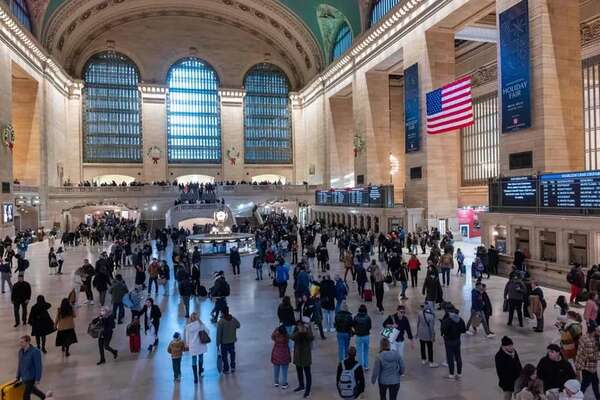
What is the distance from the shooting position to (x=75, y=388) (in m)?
6.34

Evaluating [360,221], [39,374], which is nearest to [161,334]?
[39,374]

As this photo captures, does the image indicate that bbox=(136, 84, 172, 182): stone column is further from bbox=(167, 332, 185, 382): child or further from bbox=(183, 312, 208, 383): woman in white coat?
bbox=(167, 332, 185, 382): child

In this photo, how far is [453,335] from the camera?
6.22 m

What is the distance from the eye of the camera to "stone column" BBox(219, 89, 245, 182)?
45.0 m

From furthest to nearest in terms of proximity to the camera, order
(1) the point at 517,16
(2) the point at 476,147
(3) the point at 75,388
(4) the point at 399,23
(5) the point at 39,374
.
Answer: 1. (2) the point at 476,147
2. (4) the point at 399,23
3. (1) the point at 517,16
4. (3) the point at 75,388
5. (5) the point at 39,374

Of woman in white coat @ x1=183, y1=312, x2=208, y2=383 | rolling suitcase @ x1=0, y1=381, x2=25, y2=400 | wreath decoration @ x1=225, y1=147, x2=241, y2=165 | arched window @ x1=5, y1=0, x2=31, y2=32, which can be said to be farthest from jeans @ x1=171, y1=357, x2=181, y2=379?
wreath decoration @ x1=225, y1=147, x2=241, y2=165

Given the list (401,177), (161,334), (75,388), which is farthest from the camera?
(401,177)

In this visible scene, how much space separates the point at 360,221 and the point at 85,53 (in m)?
30.0

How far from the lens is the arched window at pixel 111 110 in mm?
41688

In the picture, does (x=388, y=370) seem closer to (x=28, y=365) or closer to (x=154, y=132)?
(x=28, y=365)

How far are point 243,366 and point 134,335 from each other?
198cm

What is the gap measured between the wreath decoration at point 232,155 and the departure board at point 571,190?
34.5m

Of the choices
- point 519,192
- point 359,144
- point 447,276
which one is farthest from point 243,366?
point 359,144

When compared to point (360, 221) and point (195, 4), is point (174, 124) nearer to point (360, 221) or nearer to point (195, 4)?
point (195, 4)
